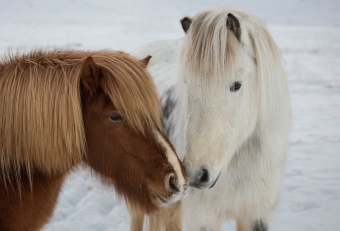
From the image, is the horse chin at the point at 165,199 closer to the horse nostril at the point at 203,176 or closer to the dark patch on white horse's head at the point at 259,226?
the horse nostril at the point at 203,176

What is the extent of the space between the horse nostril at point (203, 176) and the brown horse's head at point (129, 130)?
214 millimetres

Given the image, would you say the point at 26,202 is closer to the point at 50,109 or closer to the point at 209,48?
the point at 50,109

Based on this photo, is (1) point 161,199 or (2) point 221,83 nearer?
(1) point 161,199

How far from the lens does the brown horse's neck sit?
2.02 m

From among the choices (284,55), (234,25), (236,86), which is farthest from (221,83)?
(284,55)

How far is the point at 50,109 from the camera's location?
1986mm

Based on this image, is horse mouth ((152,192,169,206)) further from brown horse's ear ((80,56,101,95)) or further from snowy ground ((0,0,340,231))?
brown horse's ear ((80,56,101,95))

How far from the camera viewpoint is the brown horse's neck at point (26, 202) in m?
2.02

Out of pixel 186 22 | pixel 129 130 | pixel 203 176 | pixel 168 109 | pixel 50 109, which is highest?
pixel 186 22

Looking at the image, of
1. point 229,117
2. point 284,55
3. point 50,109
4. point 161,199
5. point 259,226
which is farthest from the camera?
point 284,55

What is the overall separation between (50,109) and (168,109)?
1.32m

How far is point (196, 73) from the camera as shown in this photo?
2.46 metres

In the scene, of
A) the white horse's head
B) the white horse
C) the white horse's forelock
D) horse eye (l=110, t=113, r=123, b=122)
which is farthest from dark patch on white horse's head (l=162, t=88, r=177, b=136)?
horse eye (l=110, t=113, r=123, b=122)

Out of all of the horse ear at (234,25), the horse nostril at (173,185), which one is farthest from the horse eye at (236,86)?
the horse nostril at (173,185)
